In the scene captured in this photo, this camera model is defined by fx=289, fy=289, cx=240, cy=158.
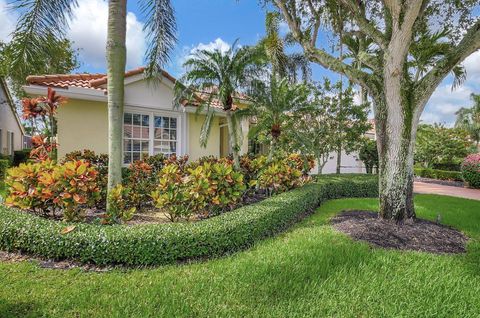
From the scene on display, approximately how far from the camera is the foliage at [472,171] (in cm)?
1782

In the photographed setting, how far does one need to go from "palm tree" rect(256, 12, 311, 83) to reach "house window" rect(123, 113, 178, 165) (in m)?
7.10

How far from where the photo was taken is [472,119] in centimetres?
3703

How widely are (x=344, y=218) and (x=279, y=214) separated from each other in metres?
2.26

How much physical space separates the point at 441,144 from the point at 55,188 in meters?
28.6

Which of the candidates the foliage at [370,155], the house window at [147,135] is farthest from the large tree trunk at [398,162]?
the foliage at [370,155]

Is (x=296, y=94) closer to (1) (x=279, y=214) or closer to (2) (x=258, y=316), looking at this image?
(1) (x=279, y=214)

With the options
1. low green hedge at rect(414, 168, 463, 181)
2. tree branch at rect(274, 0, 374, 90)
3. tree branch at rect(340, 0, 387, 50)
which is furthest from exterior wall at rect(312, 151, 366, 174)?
tree branch at rect(340, 0, 387, 50)

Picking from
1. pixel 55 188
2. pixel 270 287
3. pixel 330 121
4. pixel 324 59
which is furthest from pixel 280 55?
pixel 270 287

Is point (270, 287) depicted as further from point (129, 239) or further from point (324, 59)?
point (324, 59)

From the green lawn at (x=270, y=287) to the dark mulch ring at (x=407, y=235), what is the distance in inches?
17.6

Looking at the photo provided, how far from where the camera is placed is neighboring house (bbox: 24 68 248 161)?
10195mm

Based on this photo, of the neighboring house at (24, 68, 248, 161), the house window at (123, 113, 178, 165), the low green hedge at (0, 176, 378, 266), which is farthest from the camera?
the house window at (123, 113, 178, 165)

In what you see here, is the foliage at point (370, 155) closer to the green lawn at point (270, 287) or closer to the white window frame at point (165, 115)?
the white window frame at point (165, 115)

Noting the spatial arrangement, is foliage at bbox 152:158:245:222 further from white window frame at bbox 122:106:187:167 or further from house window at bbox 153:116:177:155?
house window at bbox 153:116:177:155
